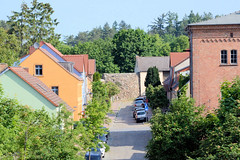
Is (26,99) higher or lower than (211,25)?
lower

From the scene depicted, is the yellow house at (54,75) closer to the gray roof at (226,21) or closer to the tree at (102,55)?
the gray roof at (226,21)

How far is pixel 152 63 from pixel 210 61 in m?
48.2

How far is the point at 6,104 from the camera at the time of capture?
20.8 meters

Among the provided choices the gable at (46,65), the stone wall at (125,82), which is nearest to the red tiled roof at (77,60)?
the gable at (46,65)

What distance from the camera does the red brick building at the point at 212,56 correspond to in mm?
32062

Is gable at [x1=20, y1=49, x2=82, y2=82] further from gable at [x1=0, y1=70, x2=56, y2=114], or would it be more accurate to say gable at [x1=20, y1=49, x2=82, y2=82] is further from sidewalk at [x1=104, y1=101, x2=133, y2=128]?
sidewalk at [x1=104, y1=101, x2=133, y2=128]

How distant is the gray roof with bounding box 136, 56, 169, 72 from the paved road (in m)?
26.1

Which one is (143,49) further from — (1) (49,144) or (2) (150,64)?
(1) (49,144)

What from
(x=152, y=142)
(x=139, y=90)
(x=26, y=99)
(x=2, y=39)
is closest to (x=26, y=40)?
(x=2, y=39)

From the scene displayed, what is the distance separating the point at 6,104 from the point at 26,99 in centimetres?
1164

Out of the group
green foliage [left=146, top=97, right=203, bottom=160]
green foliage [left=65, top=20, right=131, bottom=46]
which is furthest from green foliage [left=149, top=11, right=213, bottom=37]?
green foliage [left=146, top=97, right=203, bottom=160]

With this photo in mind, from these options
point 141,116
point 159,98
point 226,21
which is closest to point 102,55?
point 159,98

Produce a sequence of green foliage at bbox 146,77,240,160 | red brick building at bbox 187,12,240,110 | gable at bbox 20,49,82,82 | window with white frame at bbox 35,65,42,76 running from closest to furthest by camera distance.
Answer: green foliage at bbox 146,77,240,160 < red brick building at bbox 187,12,240,110 < gable at bbox 20,49,82,82 < window with white frame at bbox 35,65,42,76

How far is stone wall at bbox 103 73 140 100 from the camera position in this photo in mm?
78688
